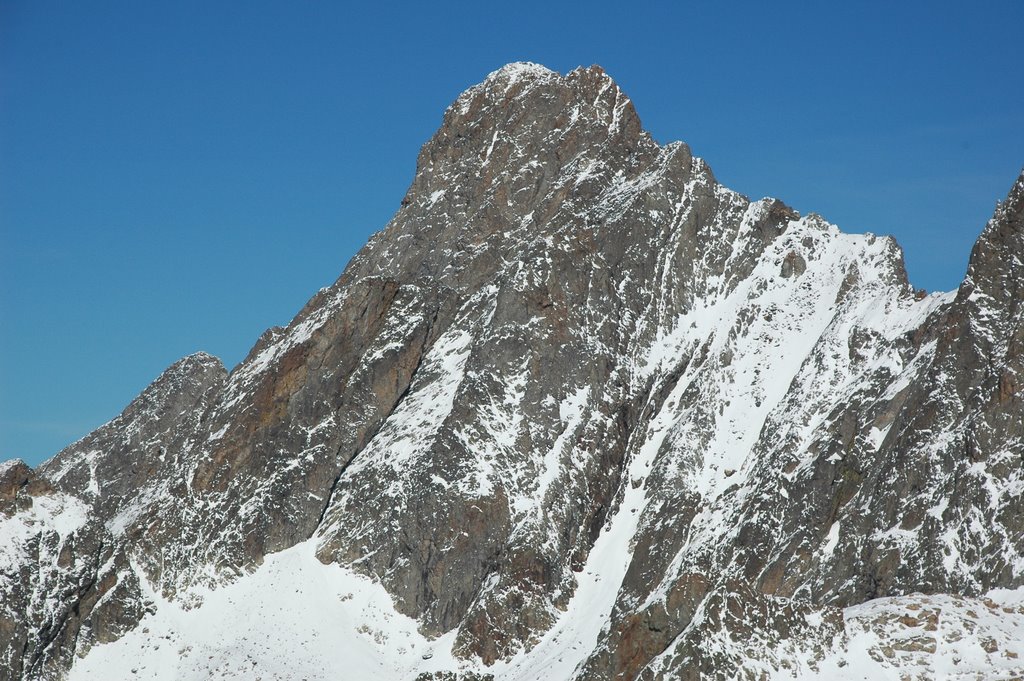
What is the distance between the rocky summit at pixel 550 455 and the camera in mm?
99250

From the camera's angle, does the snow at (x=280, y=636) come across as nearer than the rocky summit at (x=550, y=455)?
No

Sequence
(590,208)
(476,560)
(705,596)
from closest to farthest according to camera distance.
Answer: (705,596), (476,560), (590,208)

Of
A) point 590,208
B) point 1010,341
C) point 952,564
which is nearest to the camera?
point 952,564

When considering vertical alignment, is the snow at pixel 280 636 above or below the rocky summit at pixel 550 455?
below

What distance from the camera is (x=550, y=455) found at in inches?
4616

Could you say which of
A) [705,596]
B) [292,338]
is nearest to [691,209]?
[292,338]

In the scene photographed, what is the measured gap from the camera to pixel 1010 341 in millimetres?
96500

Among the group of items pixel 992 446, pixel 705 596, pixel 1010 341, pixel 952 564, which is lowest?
pixel 705 596

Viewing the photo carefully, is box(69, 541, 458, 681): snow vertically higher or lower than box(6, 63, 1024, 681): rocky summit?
lower

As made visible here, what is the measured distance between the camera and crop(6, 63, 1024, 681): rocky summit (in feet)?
326

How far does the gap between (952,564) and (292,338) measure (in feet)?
194

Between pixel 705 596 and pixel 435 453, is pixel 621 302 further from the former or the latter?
pixel 705 596

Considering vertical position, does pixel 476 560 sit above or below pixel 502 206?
below

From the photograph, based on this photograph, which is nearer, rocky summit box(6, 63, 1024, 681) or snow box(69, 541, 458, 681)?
rocky summit box(6, 63, 1024, 681)
